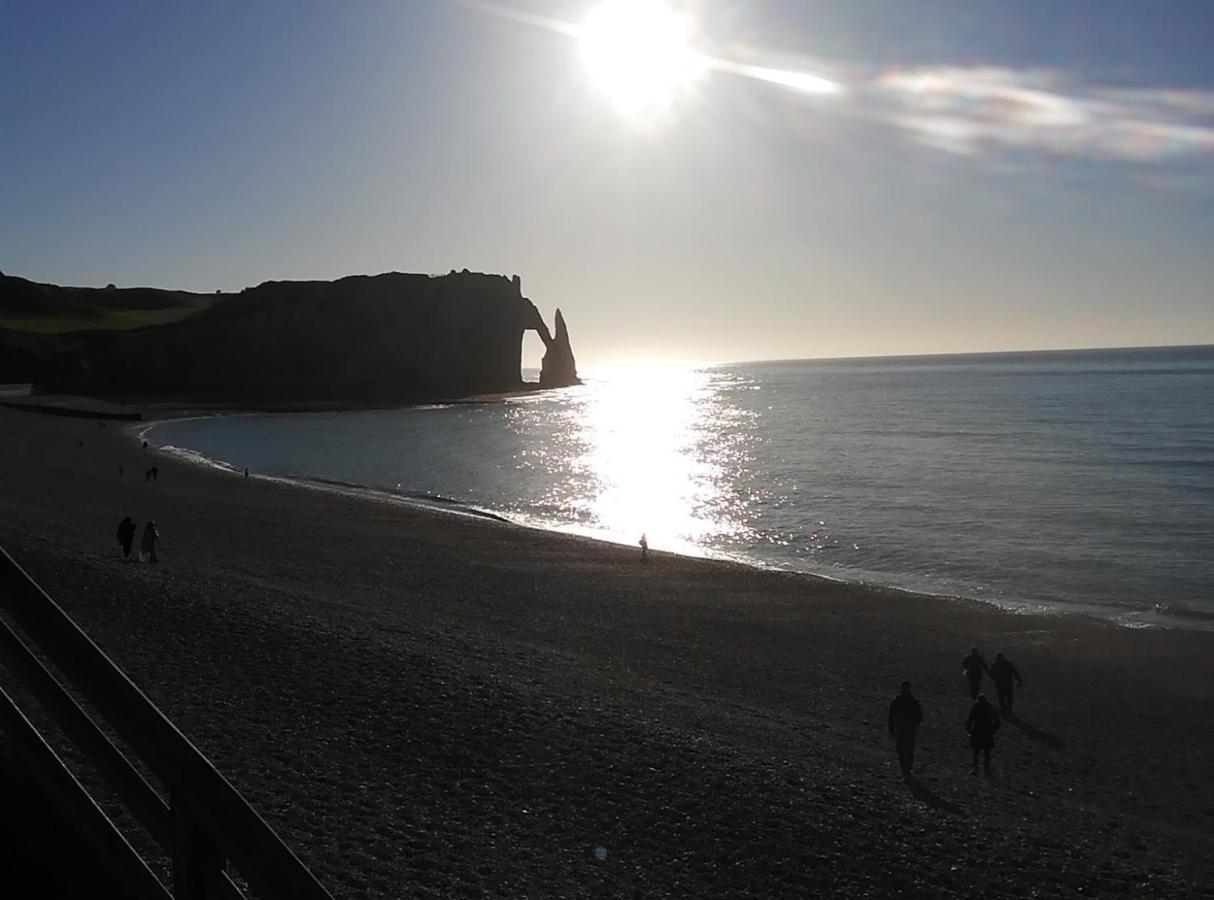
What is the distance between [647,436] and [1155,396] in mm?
58845

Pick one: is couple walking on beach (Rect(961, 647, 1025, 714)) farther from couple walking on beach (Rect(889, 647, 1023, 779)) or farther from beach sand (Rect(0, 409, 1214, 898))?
couple walking on beach (Rect(889, 647, 1023, 779))

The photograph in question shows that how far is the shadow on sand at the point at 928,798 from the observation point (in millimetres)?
Answer: 11258

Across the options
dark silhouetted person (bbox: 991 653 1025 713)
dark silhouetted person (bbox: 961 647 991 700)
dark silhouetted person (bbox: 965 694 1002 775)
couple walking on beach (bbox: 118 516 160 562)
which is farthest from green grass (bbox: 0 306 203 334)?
dark silhouetted person (bbox: 965 694 1002 775)

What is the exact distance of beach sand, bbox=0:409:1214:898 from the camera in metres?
9.27

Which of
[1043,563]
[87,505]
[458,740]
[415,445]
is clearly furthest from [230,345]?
[458,740]

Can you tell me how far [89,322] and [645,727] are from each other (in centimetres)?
15417

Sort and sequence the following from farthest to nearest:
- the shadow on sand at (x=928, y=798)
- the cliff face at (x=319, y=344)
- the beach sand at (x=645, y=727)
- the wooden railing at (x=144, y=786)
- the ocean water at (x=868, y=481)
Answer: the cliff face at (x=319, y=344) < the ocean water at (x=868, y=481) < the shadow on sand at (x=928, y=798) < the beach sand at (x=645, y=727) < the wooden railing at (x=144, y=786)

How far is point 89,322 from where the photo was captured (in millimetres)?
144250

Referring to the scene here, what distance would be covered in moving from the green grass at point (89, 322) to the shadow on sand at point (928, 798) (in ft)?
465

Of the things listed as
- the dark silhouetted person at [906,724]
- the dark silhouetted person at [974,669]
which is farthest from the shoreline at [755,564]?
the dark silhouetted person at [906,724]

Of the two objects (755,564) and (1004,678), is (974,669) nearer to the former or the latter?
(1004,678)

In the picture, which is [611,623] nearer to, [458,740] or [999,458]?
[458,740]

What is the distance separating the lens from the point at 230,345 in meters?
117

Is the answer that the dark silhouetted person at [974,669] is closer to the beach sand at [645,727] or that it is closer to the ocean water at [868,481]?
the beach sand at [645,727]
